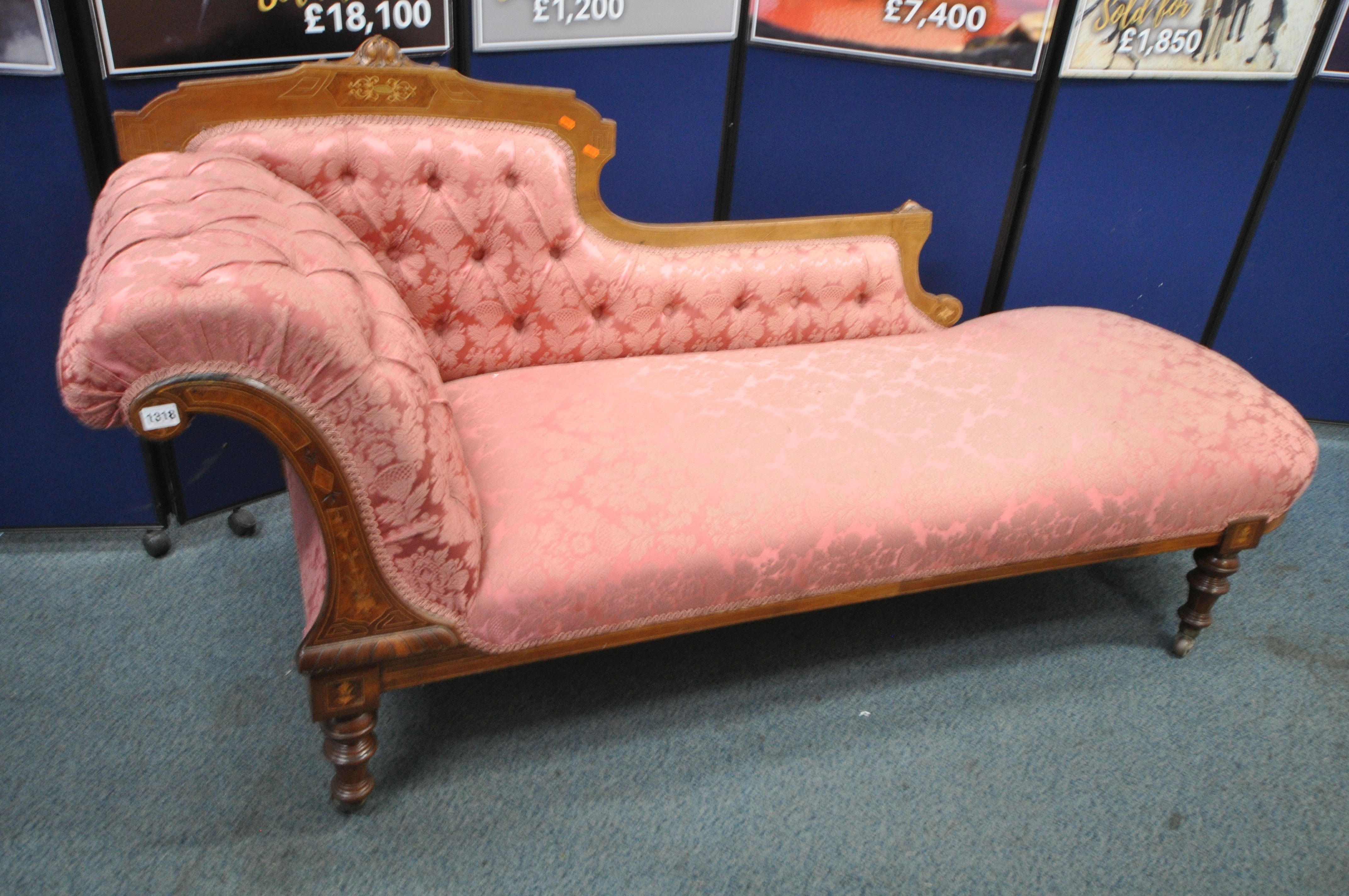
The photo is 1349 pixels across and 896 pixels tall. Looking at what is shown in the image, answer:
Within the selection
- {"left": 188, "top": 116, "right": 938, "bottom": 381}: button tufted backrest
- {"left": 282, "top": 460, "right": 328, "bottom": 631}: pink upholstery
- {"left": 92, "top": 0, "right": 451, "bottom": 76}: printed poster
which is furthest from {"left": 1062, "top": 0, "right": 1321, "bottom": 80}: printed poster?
{"left": 282, "top": 460, "right": 328, "bottom": 631}: pink upholstery

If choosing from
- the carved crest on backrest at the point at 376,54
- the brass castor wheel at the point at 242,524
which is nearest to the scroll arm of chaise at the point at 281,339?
the carved crest on backrest at the point at 376,54

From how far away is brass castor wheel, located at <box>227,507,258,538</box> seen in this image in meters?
1.80

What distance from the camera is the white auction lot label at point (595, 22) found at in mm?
1754

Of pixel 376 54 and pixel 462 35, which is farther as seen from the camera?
pixel 462 35

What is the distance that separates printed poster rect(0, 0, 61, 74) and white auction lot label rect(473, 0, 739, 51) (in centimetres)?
70

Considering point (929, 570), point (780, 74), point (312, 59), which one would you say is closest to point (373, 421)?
point (929, 570)

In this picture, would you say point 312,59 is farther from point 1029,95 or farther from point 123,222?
point 1029,95

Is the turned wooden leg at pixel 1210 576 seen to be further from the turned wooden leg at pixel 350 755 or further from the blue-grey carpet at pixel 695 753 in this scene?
the turned wooden leg at pixel 350 755

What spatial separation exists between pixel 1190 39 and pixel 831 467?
1489 mm

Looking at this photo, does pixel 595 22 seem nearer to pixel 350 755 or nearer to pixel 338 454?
pixel 338 454

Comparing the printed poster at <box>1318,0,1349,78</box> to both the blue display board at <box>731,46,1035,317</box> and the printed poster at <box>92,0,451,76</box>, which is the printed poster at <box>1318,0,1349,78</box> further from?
the printed poster at <box>92,0,451,76</box>

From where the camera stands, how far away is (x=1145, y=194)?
2.24 metres

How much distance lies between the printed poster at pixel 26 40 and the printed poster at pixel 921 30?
128cm

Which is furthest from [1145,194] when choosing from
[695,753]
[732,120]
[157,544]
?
[157,544]
